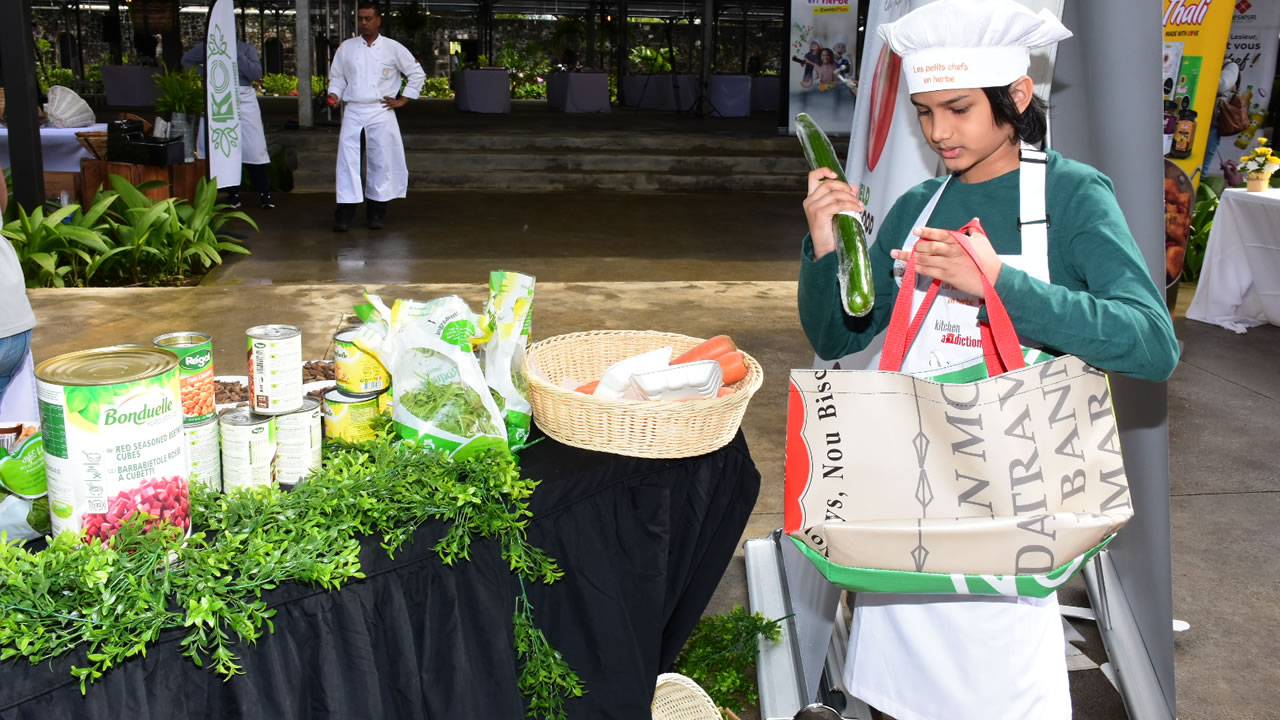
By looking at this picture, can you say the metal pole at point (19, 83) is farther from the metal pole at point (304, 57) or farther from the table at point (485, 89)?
the table at point (485, 89)

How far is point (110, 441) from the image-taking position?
122 cm

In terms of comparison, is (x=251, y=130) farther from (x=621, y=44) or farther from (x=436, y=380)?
(x=621, y=44)

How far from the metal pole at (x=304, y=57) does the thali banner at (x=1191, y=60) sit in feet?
26.7

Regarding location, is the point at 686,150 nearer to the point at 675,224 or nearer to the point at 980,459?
the point at 675,224

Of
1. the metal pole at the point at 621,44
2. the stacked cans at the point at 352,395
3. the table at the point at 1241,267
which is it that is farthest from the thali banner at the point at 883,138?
the metal pole at the point at 621,44

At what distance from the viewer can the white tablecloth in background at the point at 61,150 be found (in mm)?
7605

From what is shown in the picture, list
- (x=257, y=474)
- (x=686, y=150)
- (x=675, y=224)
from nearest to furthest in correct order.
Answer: (x=257, y=474) → (x=675, y=224) → (x=686, y=150)

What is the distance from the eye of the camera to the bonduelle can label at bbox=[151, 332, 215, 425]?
4.67 feet

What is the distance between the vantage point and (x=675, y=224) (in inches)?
366

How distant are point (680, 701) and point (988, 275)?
1.16 metres

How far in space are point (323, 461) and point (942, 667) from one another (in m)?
1.03

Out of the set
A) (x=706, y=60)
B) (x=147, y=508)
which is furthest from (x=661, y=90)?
(x=147, y=508)

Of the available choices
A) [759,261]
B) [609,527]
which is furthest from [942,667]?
[759,261]

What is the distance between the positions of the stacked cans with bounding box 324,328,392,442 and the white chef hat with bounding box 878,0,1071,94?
96 cm
